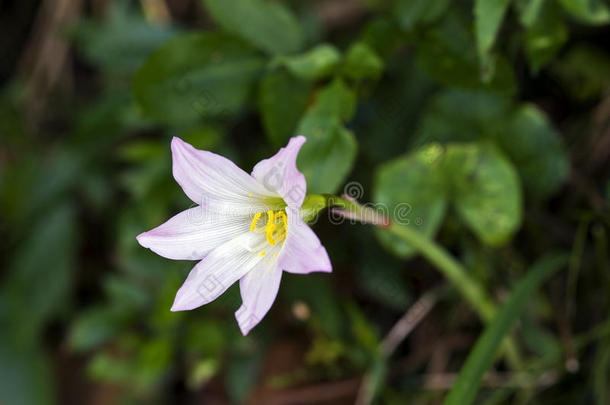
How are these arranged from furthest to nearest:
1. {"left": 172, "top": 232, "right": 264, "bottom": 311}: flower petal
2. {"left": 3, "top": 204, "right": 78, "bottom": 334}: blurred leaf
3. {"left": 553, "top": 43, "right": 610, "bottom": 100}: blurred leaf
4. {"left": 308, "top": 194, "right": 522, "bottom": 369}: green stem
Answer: {"left": 3, "top": 204, "right": 78, "bottom": 334}: blurred leaf → {"left": 553, "top": 43, "right": 610, "bottom": 100}: blurred leaf → {"left": 308, "top": 194, "right": 522, "bottom": 369}: green stem → {"left": 172, "top": 232, "right": 264, "bottom": 311}: flower petal

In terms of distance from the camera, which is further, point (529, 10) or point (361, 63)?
point (361, 63)

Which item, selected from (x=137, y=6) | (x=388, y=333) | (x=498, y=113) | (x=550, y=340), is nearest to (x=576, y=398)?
(x=550, y=340)

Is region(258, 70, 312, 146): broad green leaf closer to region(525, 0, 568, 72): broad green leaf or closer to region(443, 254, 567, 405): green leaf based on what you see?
region(525, 0, 568, 72): broad green leaf

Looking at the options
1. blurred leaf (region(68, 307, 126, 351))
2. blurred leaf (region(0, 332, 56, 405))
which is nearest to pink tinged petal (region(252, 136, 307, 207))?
blurred leaf (region(68, 307, 126, 351))

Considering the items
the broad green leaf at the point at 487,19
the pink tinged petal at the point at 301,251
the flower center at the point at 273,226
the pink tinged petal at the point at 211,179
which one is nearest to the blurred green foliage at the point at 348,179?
the broad green leaf at the point at 487,19

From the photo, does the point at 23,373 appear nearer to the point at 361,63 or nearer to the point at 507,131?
the point at 361,63

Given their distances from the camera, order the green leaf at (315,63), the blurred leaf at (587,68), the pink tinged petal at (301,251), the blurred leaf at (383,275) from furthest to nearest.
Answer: the blurred leaf at (383,275), the blurred leaf at (587,68), the green leaf at (315,63), the pink tinged petal at (301,251)

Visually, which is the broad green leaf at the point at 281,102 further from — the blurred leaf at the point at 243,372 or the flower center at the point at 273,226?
the blurred leaf at the point at 243,372

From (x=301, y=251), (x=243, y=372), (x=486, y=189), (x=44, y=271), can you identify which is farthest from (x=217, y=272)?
(x=44, y=271)
